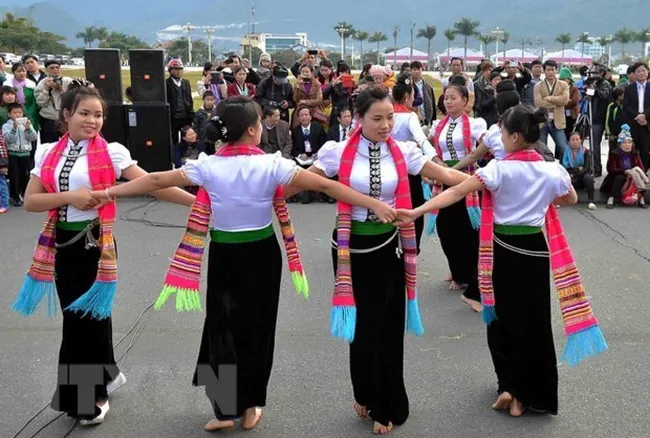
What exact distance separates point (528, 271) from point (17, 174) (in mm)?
8073

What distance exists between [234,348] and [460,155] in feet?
9.62

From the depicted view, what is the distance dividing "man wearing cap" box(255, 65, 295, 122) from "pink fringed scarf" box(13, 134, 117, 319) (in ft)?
25.2

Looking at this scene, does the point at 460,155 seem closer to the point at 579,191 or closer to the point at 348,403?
the point at 348,403

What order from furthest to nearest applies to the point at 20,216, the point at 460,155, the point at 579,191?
1. the point at 579,191
2. the point at 20,216
3. the point at 460,155

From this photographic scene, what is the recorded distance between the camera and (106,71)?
426 inches

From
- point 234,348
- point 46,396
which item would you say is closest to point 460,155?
point 234,348

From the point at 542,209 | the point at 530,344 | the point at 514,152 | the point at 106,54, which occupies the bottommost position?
the point at 530,344

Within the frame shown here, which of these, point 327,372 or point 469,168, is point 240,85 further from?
point 327,372

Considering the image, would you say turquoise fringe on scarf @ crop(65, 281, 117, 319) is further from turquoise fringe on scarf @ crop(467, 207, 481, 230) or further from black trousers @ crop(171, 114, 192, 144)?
black trousers @ crop(171, 114, 192, 144)

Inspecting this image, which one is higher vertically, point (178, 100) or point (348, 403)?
point (178, 100)

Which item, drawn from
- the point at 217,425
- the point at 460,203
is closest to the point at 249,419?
the point at 217,425

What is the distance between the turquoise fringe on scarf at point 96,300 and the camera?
143 inches

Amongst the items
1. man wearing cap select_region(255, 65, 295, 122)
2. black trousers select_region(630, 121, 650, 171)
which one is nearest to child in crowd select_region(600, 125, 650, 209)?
black trousers select_region(630, 121, 650, 171)

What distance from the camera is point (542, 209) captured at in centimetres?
374
